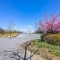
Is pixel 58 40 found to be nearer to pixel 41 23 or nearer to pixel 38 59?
pixel 38 59

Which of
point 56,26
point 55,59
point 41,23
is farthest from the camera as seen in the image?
point 41,23

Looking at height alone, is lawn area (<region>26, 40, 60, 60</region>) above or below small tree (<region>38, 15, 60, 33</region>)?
below

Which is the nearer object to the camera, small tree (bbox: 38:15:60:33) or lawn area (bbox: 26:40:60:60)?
lawn area (bbox: 26:40:60:60)

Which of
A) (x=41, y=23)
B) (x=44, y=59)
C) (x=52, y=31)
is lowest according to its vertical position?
(x=44, y=59)

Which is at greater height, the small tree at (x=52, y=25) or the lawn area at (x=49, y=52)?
the small tree at (x=52, y=25)

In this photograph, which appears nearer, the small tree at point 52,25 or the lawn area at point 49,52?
the lawn area at point 49,52

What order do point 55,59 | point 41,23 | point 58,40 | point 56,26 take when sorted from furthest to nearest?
point 41,23
point 56,26
point 58,40
point 55,59

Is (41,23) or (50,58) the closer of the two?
(50,58)

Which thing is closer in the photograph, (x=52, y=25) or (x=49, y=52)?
(x=49, y=52)

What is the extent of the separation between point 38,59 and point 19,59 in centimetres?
124

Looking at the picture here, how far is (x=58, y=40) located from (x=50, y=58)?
745 centimetres

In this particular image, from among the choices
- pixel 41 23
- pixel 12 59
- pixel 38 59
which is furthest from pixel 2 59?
pixel 41 23

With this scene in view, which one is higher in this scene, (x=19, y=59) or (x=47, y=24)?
(x=47, y=24)

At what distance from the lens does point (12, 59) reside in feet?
28.2
